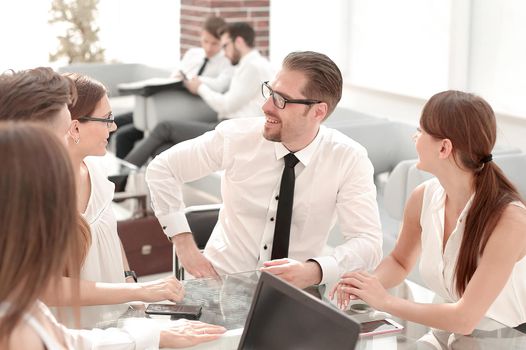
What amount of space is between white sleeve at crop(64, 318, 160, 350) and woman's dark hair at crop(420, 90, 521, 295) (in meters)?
0.98

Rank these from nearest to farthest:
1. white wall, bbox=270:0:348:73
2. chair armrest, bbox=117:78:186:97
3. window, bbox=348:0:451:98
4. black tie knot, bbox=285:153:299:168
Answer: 1. black tie knot, bbox=285:153:299:168
2. window, bbox=348:0:451:98
3. chair armrest, bbox=117:78:186:97
4. white wall, bbox=270:0:348:73

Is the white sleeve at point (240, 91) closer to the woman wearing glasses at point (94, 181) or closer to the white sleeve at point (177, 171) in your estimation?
the white sleeve at point (177, 171)

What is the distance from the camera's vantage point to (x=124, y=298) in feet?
8.25

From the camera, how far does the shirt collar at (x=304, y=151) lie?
3178mm

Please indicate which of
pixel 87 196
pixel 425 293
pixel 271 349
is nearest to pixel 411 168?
pixel 425 293

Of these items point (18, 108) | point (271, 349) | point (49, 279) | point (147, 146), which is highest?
point (18, 108)

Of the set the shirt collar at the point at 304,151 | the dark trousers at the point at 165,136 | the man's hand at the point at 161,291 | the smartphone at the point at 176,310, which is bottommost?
the dark trousers at the point at 165,136

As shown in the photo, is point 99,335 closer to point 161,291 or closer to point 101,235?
point 161,291

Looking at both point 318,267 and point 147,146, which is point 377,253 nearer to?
point 318,267

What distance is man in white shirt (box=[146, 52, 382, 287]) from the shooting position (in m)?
3.12

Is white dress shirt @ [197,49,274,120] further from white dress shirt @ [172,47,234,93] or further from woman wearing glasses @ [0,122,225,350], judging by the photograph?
woman wearing glasses @ [0,122,225,350]

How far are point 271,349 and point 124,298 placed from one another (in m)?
0.67

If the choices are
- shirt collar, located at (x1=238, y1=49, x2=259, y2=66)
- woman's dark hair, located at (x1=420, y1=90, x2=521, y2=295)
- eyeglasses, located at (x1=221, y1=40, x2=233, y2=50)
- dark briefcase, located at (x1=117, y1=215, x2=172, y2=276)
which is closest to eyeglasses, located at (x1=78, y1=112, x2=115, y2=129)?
woman's dark hair, located at (x1=420, y1=90, x2=521, y2=295)

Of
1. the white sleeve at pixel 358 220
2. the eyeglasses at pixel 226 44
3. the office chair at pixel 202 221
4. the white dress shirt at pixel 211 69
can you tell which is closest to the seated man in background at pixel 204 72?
the white dress shirt at pixel 211 69
